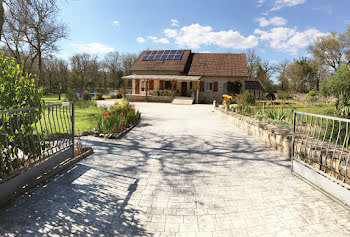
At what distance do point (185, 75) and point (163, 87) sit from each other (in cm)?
316

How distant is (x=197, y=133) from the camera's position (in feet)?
26.3

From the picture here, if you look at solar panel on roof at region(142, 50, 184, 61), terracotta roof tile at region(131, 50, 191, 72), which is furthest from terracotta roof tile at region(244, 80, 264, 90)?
solar panel on roof at region(142, 50, 184, 61)

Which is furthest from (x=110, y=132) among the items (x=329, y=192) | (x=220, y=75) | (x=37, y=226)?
(x=220, y=75)

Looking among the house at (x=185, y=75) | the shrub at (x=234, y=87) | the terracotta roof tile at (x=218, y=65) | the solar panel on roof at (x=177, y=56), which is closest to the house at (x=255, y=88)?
the house at (x=185, y=75)

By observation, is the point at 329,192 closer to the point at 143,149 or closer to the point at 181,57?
the point at 143,149

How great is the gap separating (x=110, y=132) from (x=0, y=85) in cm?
422

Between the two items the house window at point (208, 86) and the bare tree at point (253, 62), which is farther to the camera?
the bare tree at point (253, 62)

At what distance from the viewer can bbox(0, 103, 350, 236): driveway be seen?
258cm

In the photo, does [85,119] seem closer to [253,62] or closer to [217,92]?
[217,92]

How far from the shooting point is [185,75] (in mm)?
26594

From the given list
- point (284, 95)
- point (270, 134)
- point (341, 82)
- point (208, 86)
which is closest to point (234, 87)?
point (208, 86)

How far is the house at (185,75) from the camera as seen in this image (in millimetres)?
24547

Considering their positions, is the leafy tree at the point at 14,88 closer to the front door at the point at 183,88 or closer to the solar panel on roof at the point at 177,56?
the front door at the point at 183,88

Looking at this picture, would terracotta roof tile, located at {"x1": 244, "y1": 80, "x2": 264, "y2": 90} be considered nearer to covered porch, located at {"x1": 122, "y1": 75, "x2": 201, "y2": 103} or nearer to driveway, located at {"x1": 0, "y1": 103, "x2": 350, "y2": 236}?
covered porch, located at {"x1": 122, "y1": 75, "x2": 201, "y2": 103}
